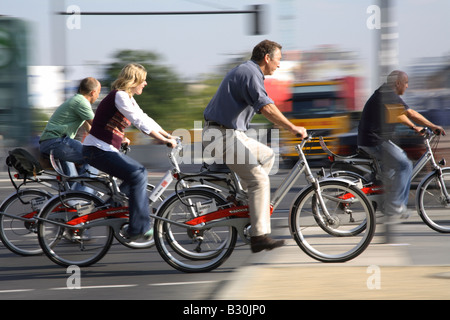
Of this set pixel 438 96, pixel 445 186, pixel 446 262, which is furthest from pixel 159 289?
pixel 438 96

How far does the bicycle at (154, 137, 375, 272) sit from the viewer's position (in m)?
6.00

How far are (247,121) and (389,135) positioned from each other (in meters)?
2.40

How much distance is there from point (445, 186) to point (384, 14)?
2364 millimetres

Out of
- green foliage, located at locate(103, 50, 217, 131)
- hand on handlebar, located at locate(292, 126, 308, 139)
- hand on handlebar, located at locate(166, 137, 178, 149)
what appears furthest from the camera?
green foliage, located at locate(103, 50, 217, 131)

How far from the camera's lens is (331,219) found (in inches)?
242

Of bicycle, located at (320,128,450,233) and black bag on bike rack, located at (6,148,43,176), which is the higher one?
black bag on bike rack, located at (6,148,43,176)

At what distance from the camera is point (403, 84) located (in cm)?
773

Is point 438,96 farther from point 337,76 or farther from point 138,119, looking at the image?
point 337,76

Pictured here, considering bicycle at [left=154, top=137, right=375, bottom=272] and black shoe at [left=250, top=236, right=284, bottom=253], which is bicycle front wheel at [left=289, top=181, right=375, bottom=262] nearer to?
bicycle at [left=154, top=137, right=375, bottom=272]

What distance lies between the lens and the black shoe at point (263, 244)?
5863 millimetres

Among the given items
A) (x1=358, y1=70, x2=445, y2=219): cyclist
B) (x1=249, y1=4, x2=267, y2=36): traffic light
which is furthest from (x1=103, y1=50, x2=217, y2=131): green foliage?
(x1=358, y1=70, x2=445, y2=219): cyclist

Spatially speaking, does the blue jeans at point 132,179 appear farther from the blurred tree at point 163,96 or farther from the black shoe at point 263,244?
the blurred tree at point 163,96

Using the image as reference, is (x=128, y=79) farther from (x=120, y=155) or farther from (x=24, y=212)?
(x=24, y=212)

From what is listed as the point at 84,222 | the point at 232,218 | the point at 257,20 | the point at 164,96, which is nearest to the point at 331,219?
the point at 232,218
